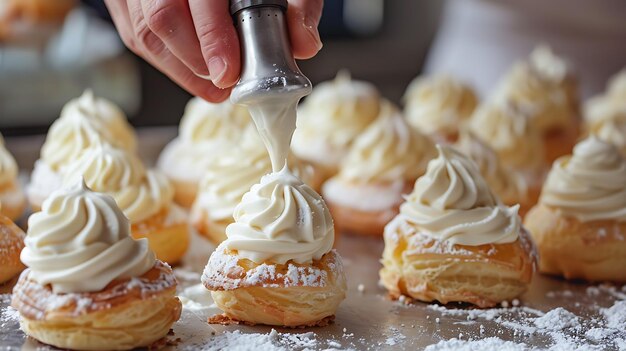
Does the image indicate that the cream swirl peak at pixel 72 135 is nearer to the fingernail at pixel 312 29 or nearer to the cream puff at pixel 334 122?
the cream puff at pixel 334 122

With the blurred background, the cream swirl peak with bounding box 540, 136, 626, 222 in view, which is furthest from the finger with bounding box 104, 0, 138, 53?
the blurred background

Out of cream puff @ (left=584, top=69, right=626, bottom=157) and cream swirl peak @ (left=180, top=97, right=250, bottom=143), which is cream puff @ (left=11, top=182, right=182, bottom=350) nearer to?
cream swirl peak @ (left=180, top=97, right=250, bottom=143)

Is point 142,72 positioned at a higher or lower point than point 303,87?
lower

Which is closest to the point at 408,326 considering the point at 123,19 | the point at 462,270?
the point at 462,270

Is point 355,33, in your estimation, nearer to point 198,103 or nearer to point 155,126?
point 155,126

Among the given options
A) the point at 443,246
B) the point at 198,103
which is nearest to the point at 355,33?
the point at 198,103

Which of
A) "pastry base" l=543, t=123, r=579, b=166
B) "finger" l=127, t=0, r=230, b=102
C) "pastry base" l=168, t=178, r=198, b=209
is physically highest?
"finger" l=127, t=0, r=230, b=102
